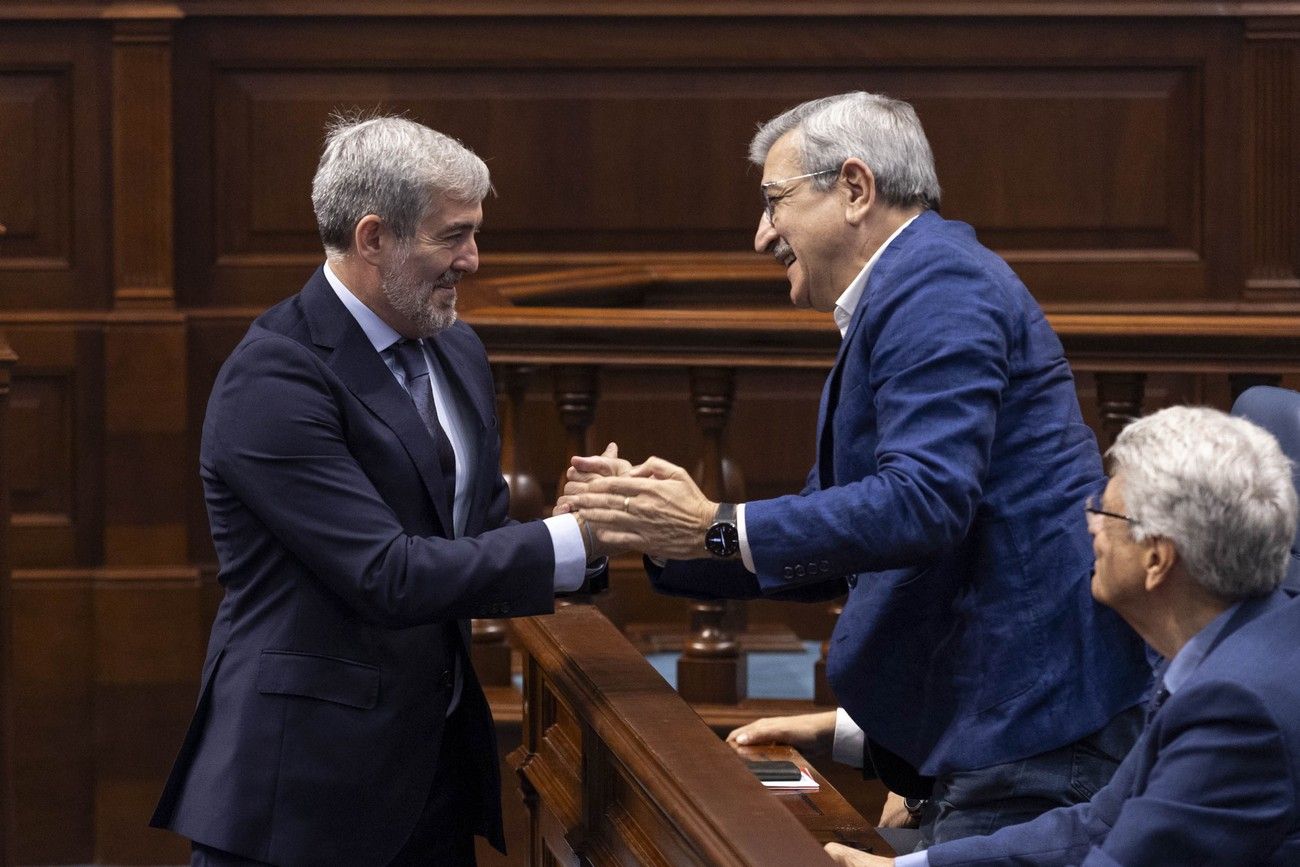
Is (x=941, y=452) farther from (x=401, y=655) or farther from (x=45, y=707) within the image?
(x=45, y=707)

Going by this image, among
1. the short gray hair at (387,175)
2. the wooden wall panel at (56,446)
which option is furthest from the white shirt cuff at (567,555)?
the wooden wall panel at (56,446)

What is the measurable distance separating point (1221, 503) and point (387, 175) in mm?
1234

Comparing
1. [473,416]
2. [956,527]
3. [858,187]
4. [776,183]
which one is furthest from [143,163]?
[956,527]

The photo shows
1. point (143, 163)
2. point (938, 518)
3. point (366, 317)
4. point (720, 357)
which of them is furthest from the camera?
point (143, 163)

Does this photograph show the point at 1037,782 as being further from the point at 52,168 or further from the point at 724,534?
the point at 52,168

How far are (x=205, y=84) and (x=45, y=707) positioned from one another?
204cm

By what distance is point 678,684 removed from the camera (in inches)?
165

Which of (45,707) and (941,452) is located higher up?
Answer: (941,452)

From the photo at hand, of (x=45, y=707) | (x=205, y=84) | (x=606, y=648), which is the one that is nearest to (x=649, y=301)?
(x=205, y=84)

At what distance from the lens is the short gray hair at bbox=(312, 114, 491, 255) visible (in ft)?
8.26

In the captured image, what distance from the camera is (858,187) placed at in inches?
99.4

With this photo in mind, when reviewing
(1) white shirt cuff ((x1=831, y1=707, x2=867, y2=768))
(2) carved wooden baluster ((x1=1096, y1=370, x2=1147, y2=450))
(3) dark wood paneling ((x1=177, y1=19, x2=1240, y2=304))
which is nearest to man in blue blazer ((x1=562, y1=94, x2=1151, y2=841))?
(1) white shirt cuff ((x1=831, y1=707, x2=867, y2=768))

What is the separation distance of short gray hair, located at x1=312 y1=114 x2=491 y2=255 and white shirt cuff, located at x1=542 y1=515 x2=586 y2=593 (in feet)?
1.54

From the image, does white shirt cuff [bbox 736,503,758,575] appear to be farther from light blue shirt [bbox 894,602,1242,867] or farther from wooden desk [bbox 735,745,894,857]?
light blue shirt [bbox 894,602,1242,867]
